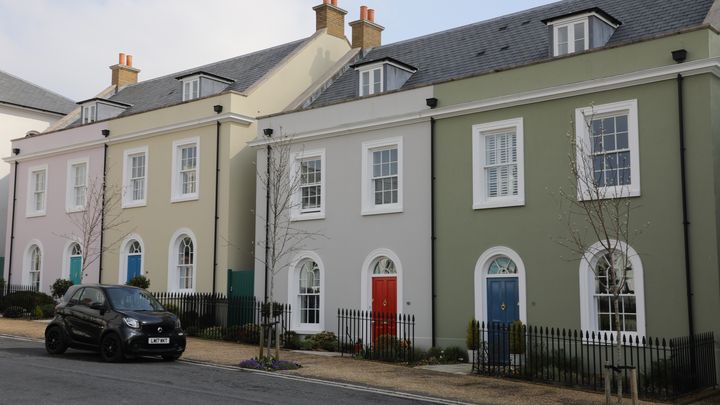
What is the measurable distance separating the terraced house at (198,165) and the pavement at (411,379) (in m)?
5.82

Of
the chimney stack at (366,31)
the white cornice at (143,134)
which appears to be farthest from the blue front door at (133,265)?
the chimney stack at (366,31)

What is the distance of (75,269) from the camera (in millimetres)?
29219

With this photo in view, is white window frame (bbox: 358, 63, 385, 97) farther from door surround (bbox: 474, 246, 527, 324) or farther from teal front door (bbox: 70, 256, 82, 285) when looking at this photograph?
teal front door (bbox: 70, 256, 82, 285)

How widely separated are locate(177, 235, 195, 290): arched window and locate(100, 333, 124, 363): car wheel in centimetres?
922

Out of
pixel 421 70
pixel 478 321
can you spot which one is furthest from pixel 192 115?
pixel 478 321

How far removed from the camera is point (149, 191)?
88.4ft

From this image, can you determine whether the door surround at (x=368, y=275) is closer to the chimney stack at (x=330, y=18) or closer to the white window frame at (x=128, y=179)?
the white window frame at (x=128, y=179)

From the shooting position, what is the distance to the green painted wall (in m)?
15.6

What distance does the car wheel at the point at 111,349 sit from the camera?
622 inches

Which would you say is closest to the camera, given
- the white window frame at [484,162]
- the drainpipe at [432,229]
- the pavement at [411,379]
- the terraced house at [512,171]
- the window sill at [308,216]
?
the pavement at [411,379]

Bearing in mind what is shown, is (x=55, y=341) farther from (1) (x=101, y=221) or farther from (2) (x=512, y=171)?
(1) (x=101, y=221)

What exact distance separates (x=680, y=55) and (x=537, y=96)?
3.21 meters

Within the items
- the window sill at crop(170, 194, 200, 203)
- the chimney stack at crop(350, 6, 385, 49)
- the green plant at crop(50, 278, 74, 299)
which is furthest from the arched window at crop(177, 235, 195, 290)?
the chimney stack at crop(350, 6, 385, 49)

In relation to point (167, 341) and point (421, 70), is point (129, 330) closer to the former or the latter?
point (167, 341)
